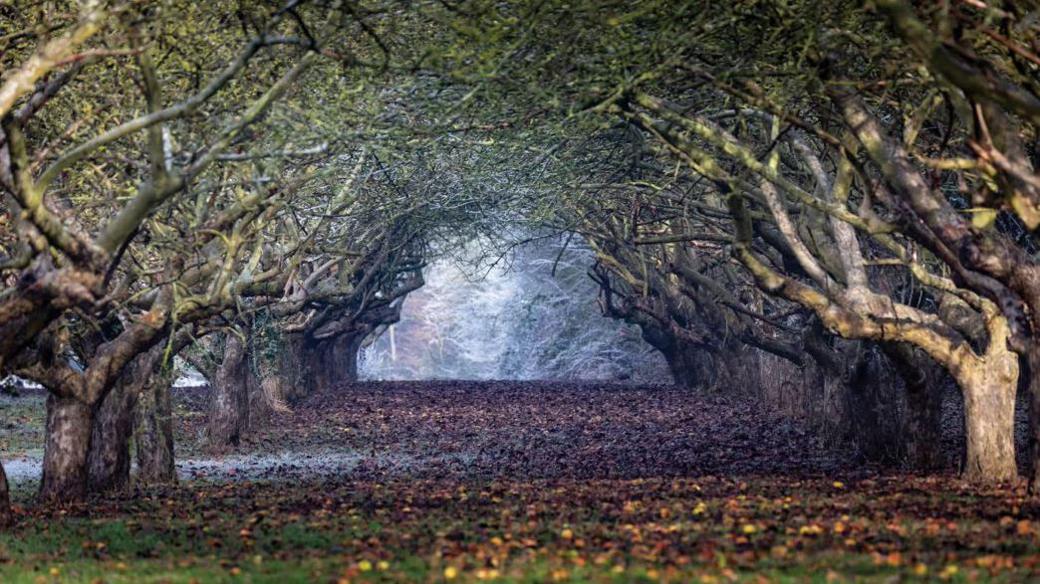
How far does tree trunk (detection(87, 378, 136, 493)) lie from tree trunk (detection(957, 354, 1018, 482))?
13523 millimetres

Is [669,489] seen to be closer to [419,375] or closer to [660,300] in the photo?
[660,300]

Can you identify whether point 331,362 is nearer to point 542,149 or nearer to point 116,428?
point 116,428

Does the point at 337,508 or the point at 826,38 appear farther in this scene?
the point at 337,508

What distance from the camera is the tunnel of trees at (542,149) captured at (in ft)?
49.2

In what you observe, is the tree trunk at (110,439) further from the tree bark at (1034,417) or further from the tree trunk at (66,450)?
the tree bark at (1034,417)

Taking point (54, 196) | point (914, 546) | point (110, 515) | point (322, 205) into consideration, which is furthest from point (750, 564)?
point (322, 205)

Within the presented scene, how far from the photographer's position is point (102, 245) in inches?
593

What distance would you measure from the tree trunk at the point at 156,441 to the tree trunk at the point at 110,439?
2.02 meters

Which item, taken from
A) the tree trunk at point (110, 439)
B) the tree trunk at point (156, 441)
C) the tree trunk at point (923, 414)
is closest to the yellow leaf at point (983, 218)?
the tree trunk at point (923, 414)

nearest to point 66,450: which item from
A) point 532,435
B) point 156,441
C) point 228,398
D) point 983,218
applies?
point 156,441

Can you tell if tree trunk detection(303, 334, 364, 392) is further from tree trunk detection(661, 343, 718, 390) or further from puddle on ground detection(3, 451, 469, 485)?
puddle on ground detection(3, 451, 469, 485)

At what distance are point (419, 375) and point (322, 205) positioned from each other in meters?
79.0

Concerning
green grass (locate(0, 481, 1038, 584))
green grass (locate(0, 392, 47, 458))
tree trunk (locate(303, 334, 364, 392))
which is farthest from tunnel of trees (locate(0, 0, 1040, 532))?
tree trunk (locate(303, 334, 364, 392))

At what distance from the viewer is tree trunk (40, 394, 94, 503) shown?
21.0m
